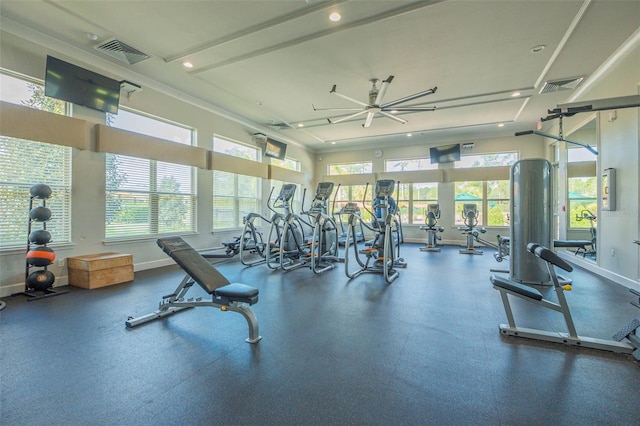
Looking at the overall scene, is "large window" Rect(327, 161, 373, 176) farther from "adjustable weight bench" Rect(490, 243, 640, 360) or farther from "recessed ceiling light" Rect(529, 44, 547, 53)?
"adjustable weight bench" Rect(490, 243, 640, 360)

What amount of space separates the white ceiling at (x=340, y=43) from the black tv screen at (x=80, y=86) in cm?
28

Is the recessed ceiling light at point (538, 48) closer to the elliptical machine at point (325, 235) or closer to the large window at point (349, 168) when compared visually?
the elliptical machine at point (325, 235)

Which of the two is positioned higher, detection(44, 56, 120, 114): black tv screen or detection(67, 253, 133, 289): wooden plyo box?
detection(44, 56, 120, 114): black tv screen

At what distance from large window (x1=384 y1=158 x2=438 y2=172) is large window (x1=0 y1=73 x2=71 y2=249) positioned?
9064mm

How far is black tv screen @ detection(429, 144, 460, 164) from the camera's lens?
9.53 meters

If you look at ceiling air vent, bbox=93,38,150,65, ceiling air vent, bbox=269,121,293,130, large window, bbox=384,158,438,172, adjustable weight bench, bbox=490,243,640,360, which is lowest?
adjustable weight bench, bbox=490,243,640,360

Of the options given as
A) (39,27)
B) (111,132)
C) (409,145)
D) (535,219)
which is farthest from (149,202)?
(409,145)

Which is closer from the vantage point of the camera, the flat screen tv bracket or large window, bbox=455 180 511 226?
the flat screen tv bracket

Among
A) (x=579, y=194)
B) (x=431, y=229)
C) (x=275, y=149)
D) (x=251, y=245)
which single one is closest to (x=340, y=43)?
(x=251, y=245)

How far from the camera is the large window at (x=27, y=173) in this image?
3.94 metres

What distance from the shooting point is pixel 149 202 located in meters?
5.73

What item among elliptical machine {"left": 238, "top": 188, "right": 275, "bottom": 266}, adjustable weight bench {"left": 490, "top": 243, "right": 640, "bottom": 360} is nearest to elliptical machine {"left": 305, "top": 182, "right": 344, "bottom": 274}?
elliptical machine {"left": 238, "top": 188, "right": 275, "bottom": 266}

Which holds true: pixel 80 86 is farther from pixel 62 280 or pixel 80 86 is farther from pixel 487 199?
pixel 487 199

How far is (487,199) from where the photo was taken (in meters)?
9.48
